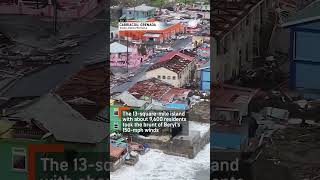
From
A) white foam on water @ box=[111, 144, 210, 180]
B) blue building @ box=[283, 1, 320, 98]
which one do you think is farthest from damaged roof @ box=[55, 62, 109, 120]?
blue building @ box=[283, 1, 320, 98]

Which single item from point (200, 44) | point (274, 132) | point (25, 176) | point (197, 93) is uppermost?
point (200, 44)

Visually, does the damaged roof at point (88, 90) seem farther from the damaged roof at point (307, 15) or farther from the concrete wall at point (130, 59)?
the damaged roof at point (307, 15)

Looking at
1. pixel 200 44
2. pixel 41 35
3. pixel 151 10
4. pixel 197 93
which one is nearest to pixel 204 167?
pixel 197 93

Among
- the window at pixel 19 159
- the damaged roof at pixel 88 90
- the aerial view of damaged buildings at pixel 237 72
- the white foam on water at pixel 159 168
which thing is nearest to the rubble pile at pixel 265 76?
the aerial view of damaged buildings at pixel 237 72

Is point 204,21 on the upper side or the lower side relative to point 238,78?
upper

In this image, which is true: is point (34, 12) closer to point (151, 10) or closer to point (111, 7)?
point (111, 7)

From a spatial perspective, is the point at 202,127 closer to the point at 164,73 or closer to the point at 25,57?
the point at 164,73

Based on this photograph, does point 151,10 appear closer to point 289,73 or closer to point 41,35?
point 41,35
